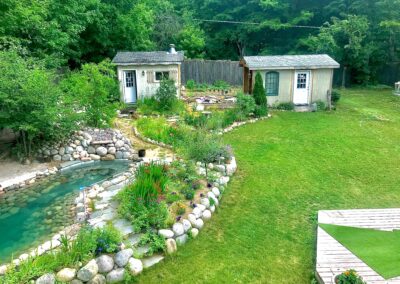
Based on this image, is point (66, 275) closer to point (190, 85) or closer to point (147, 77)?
point (147, 77)

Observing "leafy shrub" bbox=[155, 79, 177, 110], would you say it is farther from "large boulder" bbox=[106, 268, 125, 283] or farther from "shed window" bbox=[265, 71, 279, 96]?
"large boulder" bbox=[106, 268, 125, 283]

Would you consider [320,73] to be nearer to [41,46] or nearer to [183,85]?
[183,85]

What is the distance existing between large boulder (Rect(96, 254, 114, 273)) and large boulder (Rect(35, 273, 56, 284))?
641 millimetres

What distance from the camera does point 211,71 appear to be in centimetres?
2264

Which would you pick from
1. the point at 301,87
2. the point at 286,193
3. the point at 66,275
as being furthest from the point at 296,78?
the point at 66,275

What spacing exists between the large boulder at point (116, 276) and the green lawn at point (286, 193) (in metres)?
0.33

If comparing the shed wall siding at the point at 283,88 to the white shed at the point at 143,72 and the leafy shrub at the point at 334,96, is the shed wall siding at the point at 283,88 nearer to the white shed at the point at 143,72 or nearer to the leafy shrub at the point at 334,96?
the leafy shrub at the point at 334,96

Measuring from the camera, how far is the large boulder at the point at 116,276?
5363mm

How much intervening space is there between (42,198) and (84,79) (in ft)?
16.7

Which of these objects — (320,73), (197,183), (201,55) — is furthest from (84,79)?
(201,55)

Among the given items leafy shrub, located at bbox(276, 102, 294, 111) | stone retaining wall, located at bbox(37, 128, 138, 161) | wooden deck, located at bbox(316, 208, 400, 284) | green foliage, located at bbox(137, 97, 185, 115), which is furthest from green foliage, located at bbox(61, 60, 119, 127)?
wooden deck, located at bbox(316, 208, 400, 284)

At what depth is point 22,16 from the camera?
14.8 meters

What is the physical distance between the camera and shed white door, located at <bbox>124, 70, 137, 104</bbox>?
53.7ft

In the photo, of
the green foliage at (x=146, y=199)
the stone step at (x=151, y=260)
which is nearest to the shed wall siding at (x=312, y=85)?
the green foliage at (x=146, y=199)
